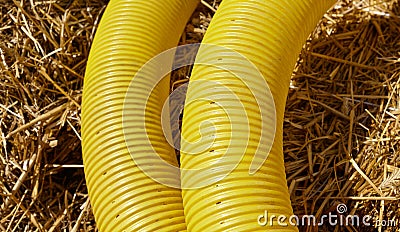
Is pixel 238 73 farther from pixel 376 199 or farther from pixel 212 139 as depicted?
pixel 376 199

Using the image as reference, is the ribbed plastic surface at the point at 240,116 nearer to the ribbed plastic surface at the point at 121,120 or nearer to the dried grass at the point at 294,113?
the ribbed plastic surface at the point at 121,120

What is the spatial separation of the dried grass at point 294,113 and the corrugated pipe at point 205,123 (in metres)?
0.33

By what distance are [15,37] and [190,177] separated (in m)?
1.24

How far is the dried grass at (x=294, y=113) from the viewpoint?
220 cm

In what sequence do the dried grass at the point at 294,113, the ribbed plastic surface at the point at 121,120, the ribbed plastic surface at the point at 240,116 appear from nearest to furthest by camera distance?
the ribbed plastic surface at the point at 240,116
the ribbed plastic surface at the point at 121,120
the dried grass at the point at 294,113

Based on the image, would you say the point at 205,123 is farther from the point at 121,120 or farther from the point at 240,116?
the point at 121,120

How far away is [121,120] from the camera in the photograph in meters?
2.04

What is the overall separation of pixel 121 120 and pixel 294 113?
75 centimetres

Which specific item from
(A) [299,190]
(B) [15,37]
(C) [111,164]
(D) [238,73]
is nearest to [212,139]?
(D) [238,73]

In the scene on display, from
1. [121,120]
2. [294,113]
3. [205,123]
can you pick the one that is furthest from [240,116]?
[294,113]

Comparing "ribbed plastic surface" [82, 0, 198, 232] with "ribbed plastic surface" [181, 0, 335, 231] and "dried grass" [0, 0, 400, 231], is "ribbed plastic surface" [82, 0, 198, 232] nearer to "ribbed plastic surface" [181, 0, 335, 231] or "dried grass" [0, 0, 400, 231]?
"ribbed plastic surface" [181, 0, 335, 231]

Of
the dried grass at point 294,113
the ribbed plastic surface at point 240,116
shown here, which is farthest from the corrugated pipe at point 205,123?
the dried grass at point 294,113

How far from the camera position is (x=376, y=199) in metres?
2.09

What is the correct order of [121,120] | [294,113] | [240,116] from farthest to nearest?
[294,113]
[121,120]
[240,116]
